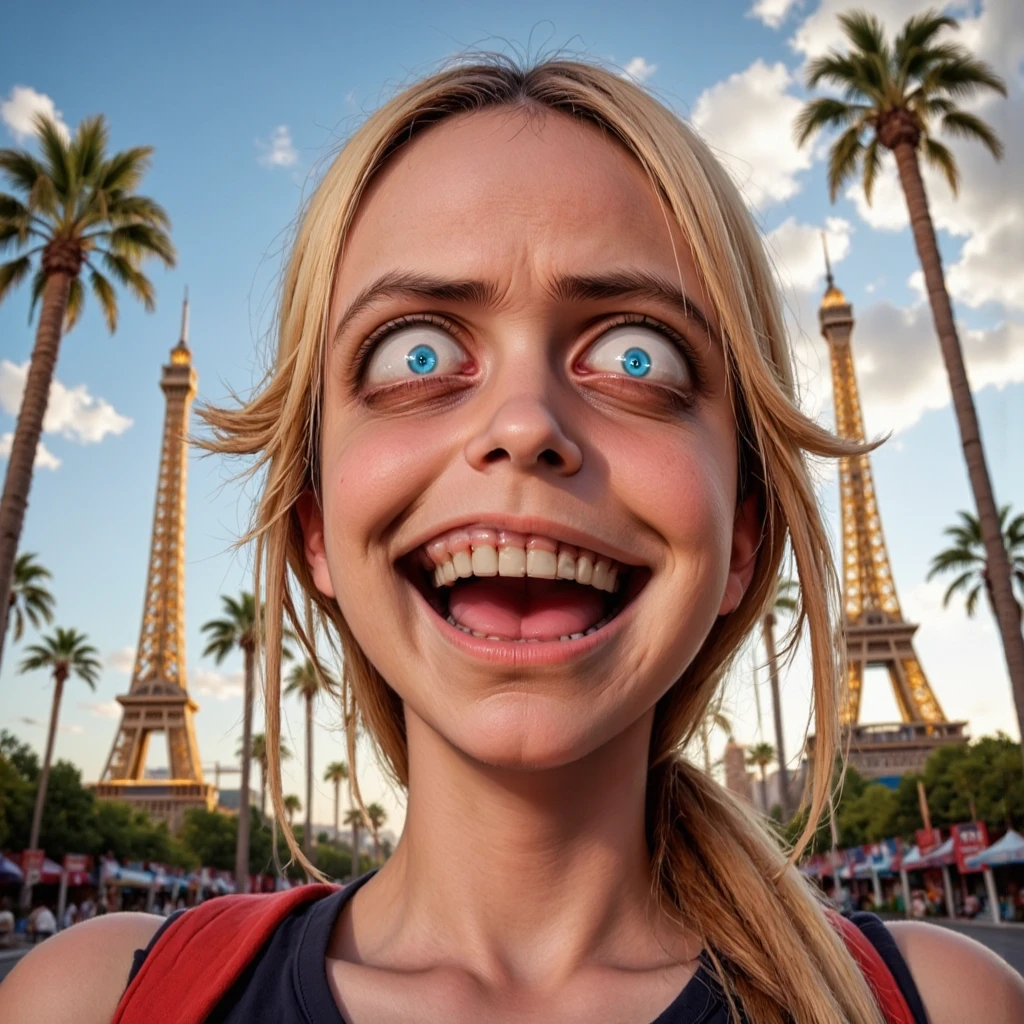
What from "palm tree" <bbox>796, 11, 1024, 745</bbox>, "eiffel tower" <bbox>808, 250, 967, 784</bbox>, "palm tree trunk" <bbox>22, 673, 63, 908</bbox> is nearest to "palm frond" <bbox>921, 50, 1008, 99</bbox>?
"palm tree" <bbox>796, 11, 1024, 745</bbox>

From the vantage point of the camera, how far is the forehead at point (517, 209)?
165 centimetres

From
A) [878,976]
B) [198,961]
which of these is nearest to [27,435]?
[198,961]

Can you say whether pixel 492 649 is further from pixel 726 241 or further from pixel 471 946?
pixel 726 241

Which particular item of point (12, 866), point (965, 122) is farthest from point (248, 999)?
point (12, 866)

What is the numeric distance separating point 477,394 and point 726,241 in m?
0.55

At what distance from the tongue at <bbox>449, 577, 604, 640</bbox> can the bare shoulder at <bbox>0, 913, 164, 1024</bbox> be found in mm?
769

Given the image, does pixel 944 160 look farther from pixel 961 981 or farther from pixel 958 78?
pixel 961 981

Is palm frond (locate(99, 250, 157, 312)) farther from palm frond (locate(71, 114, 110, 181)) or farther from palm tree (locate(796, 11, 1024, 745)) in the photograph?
palm tree (locate(796, 11, 1024, 745))

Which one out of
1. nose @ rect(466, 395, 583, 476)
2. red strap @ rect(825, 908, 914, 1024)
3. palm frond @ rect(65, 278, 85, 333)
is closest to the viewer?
nose @ rect(466, 395, 583, 476)

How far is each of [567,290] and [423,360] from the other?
270mm

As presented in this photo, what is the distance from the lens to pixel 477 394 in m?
1.64

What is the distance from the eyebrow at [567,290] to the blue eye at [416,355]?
63 millimetres

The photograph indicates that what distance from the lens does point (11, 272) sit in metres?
17.2

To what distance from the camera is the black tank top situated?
58.4 inches
